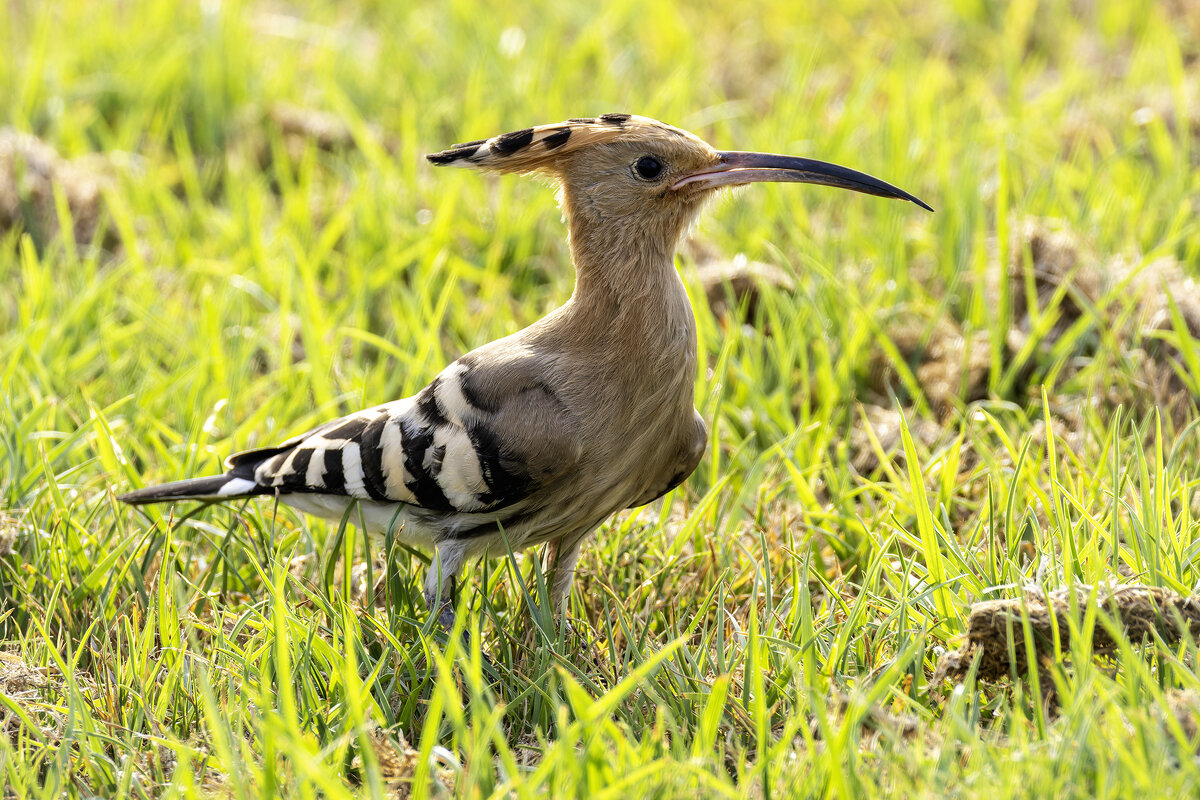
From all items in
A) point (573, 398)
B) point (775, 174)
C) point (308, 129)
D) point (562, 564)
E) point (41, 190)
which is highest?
point (308, 129)

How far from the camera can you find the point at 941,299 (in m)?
3.57

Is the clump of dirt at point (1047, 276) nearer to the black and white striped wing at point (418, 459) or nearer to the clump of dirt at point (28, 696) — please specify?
the black and white striped wing at point (418, 459)

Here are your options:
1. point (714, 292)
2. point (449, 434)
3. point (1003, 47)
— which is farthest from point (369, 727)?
point (1003, 47)

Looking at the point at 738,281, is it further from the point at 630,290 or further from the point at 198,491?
the point at 198,491

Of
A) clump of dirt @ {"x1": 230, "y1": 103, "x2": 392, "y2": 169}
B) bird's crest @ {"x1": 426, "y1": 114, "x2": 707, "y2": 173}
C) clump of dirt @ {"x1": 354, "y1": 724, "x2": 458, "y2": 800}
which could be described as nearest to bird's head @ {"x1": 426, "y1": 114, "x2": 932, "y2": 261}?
bird's crest @ {"x1": 426, "y1": 114, "x2": 707, "y2": 173}

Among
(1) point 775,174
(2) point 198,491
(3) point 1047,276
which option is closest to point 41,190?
(2) point 198,491

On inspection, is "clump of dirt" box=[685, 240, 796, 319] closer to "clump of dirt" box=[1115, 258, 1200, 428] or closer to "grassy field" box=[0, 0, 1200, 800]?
"grassy field" box=[0, 0, 1200, 800]

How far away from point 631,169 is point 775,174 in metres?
0.29

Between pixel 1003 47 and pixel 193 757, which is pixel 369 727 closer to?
pixel 193 757

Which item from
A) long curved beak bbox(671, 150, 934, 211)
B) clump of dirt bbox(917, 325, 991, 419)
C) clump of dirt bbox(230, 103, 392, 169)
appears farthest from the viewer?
clump of dirt bbox(230, 103, 392, 169)

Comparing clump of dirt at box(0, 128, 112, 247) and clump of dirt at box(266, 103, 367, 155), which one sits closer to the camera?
clump of dirt at box(0, 128, 112, 247)

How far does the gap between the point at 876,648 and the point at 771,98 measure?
134 inches

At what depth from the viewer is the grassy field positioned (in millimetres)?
1821

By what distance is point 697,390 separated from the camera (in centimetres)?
312
